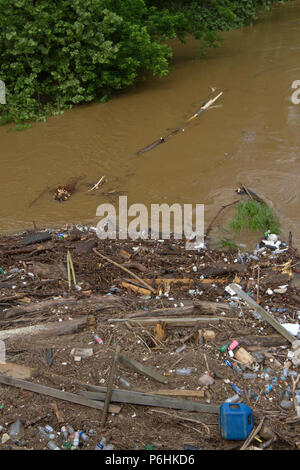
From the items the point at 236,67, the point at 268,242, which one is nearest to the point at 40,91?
the point at 236,67

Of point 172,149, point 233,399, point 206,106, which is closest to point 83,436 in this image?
point 233,399

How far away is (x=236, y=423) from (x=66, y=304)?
2.42 m

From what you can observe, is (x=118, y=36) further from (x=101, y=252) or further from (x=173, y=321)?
(x=173, y=321)

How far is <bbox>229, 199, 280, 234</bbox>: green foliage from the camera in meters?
6.65

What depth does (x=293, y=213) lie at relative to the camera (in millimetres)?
7031

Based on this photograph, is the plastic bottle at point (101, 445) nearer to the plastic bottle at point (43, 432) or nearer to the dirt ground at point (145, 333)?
the dirt ground at point (145, 333)

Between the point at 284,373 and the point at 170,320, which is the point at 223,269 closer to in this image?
the point at 170,320

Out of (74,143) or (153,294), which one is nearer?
(153,294)

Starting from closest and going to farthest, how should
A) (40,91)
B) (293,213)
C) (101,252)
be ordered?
1. (101,252)
2. (293,213)
3. (40,91)

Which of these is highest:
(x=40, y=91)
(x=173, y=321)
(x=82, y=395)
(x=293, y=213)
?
(x=40, y=91)

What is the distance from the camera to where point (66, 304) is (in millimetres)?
4996

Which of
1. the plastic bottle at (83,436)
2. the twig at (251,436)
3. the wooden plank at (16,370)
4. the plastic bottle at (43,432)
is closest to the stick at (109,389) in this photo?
the plastic bottle at (83,436)

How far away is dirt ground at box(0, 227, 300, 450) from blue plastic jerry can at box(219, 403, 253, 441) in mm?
87

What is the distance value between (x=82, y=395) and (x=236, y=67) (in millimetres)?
12479
